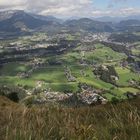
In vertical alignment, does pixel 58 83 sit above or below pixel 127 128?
below

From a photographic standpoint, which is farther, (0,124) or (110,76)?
(110,76)

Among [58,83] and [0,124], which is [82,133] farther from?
[58,83]

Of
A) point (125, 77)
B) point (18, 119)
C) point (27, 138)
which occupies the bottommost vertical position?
point (125, 77)

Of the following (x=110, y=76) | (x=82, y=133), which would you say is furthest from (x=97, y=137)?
(x=110, y=76)

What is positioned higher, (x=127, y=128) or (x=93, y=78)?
(x=127, y=128)

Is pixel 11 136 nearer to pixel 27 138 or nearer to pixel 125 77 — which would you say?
pixel 27 138

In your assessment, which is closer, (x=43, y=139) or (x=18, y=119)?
(x=43, y=139)

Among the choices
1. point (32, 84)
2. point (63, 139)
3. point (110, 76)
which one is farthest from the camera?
point (110, 76)

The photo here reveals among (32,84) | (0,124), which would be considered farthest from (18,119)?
(32,84)

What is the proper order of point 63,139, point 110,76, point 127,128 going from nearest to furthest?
point 63,139
point 127,128
point 110,76
